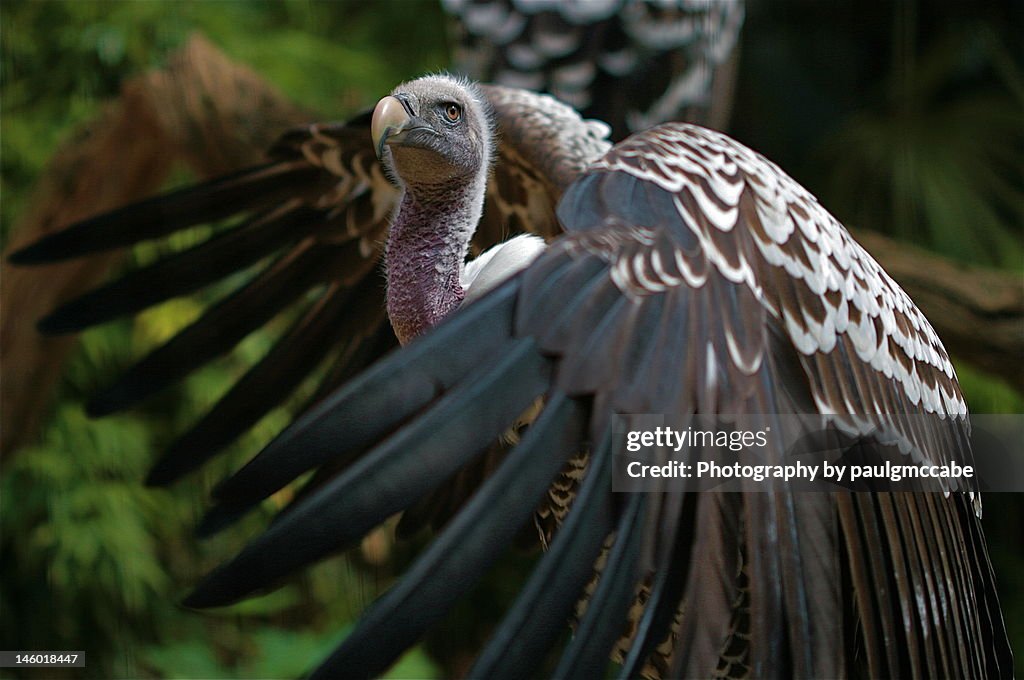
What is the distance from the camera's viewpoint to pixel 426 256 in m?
1.35

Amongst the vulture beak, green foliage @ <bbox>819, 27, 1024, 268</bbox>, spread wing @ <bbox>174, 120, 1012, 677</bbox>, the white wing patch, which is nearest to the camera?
spread wing @ <bbox>174, 120, 1012, 677</bbox>

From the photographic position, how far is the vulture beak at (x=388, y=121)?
50.3 inches

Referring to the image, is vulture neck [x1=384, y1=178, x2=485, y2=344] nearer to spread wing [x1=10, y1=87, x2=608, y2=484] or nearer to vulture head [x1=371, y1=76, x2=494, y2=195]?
vulture head [x1=371, y1=76, x2=494, y2=195]

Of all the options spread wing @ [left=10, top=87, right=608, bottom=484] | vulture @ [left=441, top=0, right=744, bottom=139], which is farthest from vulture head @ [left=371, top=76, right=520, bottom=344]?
vulture @ [left=441, top=0, right=744, bottom=139]

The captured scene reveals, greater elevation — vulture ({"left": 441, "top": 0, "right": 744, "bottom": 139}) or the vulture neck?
vulture ({"left": 441, "top": 0, "right": 744, "bottom": 139})

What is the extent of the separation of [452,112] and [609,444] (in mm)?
599

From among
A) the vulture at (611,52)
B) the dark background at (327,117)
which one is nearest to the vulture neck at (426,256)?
the vulture at (611,52)

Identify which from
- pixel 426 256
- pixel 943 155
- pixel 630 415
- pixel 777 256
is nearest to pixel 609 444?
pixel 630 415

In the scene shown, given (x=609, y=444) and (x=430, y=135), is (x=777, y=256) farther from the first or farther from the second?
(x=430, y=135)

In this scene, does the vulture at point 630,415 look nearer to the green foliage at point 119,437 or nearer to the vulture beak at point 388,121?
the vulture beak at point 388,121

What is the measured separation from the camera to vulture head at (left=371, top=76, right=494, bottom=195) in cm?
129

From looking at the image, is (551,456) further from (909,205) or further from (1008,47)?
(1008,47)

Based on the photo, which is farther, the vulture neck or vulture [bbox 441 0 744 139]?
vulture [bbox 441 0 744 139]

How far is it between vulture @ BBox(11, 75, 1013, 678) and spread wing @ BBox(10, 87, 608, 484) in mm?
226
